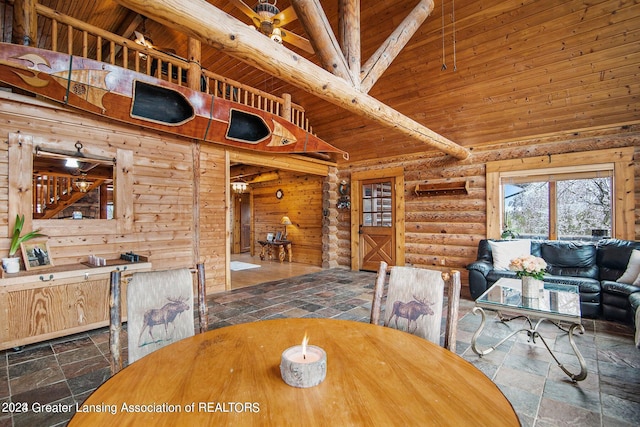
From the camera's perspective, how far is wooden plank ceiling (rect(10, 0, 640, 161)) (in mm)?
3508

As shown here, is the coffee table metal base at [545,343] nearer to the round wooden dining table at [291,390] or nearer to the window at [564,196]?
the round wooden dining table at [291,390]

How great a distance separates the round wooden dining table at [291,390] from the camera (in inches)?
29.5

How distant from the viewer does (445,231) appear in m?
5.62

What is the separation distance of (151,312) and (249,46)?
5.55 feet

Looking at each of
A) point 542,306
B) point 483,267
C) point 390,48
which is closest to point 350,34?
point 390,48

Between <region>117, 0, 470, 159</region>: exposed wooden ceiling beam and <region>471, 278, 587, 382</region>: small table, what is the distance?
7.27ft

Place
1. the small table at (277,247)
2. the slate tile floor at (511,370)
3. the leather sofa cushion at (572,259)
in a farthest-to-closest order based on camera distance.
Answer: the small table at (277,247), the leather sofa cushion at (572,259), the slate tile floor at (511,370)

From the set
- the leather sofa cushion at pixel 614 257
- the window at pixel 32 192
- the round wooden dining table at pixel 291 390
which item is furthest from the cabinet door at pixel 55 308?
the leather sofa cushion at pixel 614 257

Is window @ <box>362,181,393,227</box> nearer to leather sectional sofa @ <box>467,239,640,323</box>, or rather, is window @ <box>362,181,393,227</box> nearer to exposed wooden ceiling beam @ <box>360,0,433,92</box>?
leather sectional sofa @ <box>467,239,640,323</box>

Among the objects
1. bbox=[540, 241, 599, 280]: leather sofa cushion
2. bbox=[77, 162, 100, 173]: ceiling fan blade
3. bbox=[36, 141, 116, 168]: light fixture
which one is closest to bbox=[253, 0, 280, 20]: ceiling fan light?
bbox=[36, 141, 116, 168]: light fixture

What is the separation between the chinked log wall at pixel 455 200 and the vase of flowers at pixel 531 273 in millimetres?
2548

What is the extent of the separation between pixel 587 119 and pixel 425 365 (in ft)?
16.8

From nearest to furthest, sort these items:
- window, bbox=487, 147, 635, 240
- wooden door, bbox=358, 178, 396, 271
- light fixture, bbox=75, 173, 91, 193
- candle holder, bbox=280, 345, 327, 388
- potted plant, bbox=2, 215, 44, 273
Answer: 1. candle holder, bbox=280, 345, 327, 388
2. potted plant, bbox=2, 215, 44, 273
3. window, bbox=487, 147, 635, 240
4. light fixture, bbox=75, 173, 91, 193
5. wooden door, bbox=358, 178, 396, 271

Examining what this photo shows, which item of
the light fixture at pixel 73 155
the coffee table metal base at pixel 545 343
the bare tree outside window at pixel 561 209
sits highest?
the light fixture at pixel 73 155
